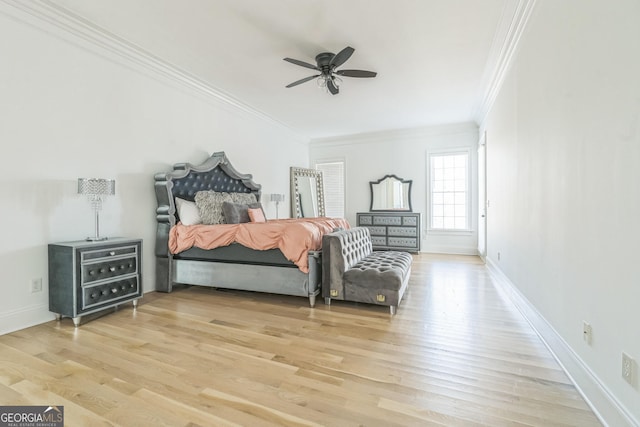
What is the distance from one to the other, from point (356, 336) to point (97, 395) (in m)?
1.71

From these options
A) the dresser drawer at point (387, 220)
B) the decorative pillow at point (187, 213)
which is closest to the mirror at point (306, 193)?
the dresser drawer at point (387, 220)

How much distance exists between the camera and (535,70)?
252cm

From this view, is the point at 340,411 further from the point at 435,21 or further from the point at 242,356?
the point at 435,21

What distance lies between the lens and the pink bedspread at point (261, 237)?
316 centimetres

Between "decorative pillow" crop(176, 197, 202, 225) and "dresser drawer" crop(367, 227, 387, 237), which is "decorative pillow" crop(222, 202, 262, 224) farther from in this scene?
"dresser drawer" crop(367, 227, 387, 237)

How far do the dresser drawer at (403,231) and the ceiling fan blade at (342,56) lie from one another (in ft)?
13.5

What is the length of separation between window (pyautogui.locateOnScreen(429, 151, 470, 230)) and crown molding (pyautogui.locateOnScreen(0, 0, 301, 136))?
5056 millimetres

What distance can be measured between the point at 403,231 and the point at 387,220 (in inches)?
16.9

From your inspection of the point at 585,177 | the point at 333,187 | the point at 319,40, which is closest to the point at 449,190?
the point at 333,187

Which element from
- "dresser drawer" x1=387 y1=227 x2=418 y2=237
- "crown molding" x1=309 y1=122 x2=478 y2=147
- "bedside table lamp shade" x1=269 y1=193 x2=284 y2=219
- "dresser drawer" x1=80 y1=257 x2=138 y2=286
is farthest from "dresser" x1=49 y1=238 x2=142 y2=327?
"crown molding" x1=309 y1=122 x2=478 y2=147

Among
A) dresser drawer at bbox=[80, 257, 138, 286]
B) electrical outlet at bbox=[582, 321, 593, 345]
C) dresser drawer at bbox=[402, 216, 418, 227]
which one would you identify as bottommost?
electrical outlet at bbox=[582, 321, 593, 345]

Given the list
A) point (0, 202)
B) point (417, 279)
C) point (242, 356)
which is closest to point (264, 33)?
point (0, 202)

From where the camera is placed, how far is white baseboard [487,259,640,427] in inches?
52.7

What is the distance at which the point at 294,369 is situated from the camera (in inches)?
75.5
